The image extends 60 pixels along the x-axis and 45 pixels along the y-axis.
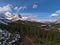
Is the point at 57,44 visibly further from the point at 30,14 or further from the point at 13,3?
the point at 13,3

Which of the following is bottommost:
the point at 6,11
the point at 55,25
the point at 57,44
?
the point at 57,44

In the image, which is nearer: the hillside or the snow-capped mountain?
the hillside

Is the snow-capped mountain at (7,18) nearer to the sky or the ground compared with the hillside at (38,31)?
nearer to the sky

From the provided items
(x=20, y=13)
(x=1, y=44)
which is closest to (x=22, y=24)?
(x=20, y=13)

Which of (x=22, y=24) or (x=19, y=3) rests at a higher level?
(x=19, y=3)

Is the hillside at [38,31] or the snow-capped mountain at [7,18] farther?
the snow-capped mountain at [7,18]

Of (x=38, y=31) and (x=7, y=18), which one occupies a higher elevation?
(x=7, y=18)

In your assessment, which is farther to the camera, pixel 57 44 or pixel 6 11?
pixel 6 11

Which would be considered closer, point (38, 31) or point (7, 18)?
point (38, 31)

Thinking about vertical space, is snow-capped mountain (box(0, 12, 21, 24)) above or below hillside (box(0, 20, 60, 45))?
above
